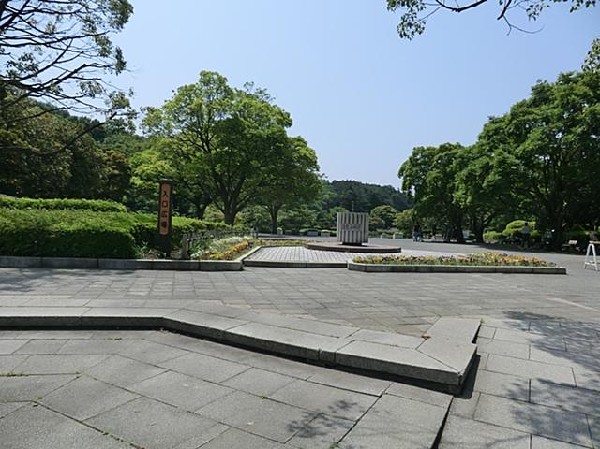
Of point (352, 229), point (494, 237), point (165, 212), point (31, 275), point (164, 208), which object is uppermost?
point (164, 208)

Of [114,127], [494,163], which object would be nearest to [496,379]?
[114,127]

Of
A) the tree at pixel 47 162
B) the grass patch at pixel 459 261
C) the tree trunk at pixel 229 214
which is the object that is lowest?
the grass patch at pixel 459 261

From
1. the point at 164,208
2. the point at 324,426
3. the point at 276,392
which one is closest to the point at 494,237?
the point at 164,208

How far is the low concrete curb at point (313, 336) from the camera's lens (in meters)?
3.20

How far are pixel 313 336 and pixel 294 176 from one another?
81.8 ft

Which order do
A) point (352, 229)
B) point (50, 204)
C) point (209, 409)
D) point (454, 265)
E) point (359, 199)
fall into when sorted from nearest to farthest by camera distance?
1. point (209, 409)
2. point (454, 265)
3. point (50, 204)
4. point (352, 229)
5. point (359, 199)

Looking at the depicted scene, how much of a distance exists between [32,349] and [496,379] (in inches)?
159

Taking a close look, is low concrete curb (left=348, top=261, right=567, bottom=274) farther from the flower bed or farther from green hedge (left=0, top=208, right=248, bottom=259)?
green hedge (left=0, top=208, right=248, bottom=259)

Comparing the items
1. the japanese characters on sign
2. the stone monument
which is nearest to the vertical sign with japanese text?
the japanese characters on sign

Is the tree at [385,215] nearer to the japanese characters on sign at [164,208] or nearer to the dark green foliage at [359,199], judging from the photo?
the dark green foliage at [359,199]

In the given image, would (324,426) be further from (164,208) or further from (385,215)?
(385,215)

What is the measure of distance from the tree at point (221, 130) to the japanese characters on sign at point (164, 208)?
53.6 ft

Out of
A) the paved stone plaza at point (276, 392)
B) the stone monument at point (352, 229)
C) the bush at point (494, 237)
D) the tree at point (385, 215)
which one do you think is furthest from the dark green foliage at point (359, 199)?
the paved stone plaza at point (276, 392)

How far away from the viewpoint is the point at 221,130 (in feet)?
85.4
